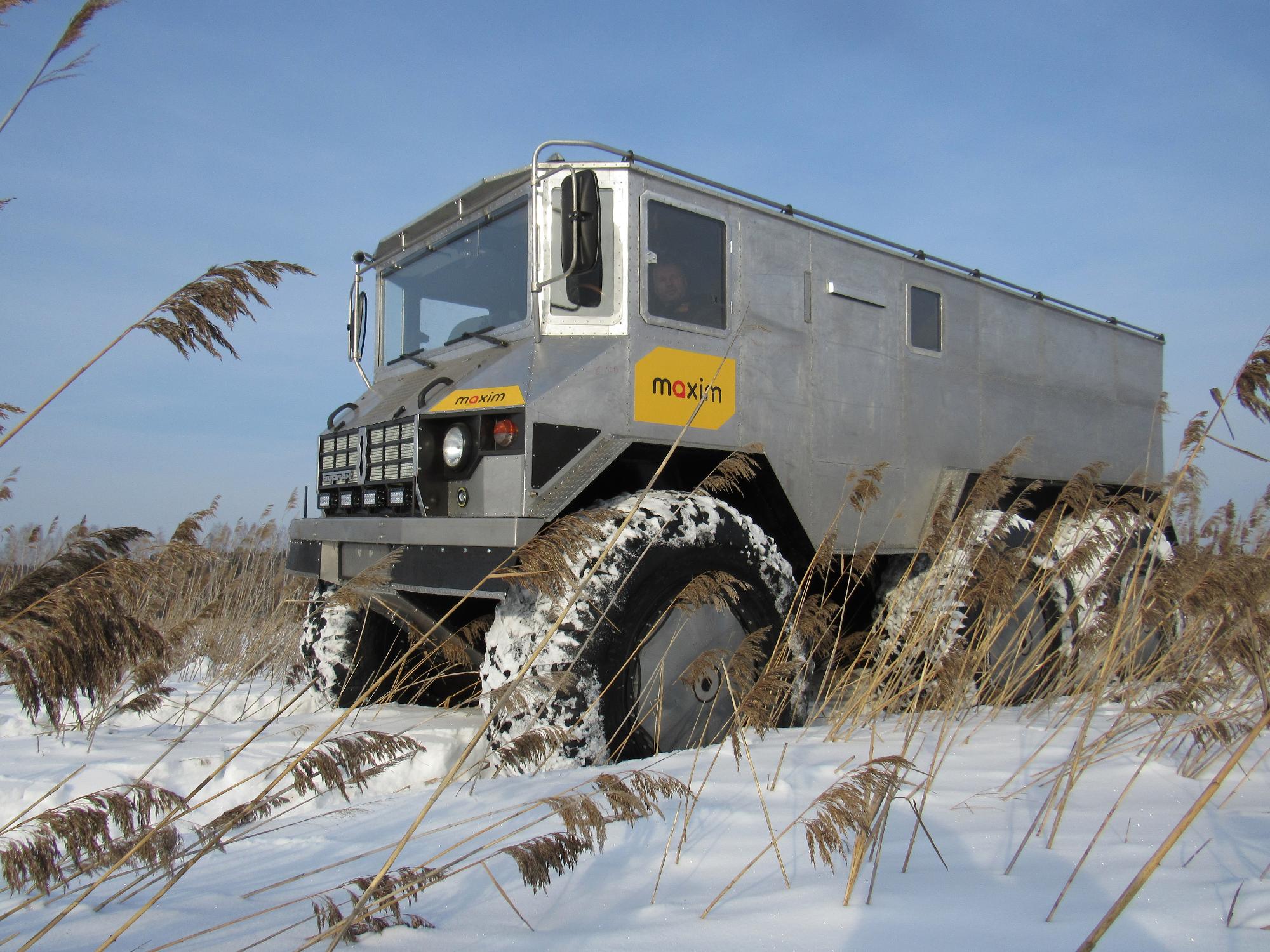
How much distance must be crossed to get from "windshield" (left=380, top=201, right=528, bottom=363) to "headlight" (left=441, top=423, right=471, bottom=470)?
24.5 inches

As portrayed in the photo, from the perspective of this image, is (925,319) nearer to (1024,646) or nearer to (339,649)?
(1024,646)

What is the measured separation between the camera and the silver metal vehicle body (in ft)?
11.2

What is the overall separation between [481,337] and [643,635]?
1538mm

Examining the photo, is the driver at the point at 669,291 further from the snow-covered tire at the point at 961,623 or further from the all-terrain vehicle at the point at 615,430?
the snow-covered tire at the point at 961,623

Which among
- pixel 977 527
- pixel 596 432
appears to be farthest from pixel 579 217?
pixel 977 527

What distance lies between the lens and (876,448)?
4707 mm

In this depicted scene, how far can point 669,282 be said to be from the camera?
154 inches

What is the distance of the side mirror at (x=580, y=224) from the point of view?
339cm

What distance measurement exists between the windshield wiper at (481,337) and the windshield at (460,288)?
1 cm

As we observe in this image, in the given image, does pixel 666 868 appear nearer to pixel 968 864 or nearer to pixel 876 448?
pixel 968 864

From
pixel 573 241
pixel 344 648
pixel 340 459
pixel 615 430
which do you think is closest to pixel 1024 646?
pixel 615 430

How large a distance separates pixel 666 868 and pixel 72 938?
1154 millimetres

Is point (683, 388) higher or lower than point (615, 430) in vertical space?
higher

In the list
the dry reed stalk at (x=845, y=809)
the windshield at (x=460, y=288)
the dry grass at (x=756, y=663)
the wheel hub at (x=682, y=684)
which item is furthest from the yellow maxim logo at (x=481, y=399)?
the dry reed stalk at (x=845, y=809)
